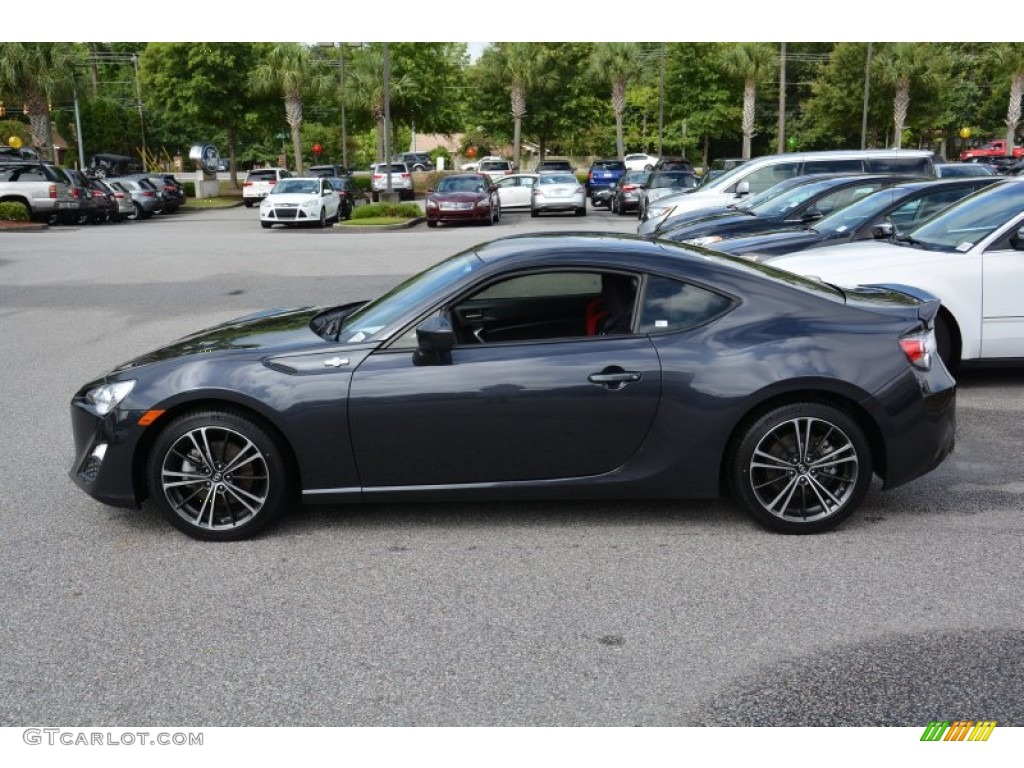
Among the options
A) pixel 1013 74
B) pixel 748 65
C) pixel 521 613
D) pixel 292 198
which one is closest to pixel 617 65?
pixel 748 65

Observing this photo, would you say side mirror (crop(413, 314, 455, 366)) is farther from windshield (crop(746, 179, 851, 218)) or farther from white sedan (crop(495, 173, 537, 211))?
white sedan (crop(495, 173, 537, 211))

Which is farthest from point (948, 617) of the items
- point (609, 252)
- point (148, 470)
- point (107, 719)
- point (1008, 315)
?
point (1008, 315)

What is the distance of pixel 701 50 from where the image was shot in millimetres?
60625

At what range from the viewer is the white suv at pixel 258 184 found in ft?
148

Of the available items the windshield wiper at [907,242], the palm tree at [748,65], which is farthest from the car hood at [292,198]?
the palm tree at [748,65]

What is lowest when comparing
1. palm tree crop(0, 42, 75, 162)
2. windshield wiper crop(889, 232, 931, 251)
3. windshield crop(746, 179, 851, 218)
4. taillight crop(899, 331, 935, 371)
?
taillight crop(899, 331, 935, 371)

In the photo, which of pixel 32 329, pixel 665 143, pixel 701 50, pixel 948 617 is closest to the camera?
pixel 948 617

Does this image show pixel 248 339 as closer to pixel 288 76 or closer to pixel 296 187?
pixel 296 187

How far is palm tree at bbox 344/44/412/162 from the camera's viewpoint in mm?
55281

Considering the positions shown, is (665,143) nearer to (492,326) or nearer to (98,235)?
(98,235)

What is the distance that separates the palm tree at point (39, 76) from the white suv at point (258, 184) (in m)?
8.75

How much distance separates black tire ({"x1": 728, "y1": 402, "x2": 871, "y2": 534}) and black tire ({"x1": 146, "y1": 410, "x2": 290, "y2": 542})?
224 centimetres

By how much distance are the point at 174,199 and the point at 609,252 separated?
132 ft

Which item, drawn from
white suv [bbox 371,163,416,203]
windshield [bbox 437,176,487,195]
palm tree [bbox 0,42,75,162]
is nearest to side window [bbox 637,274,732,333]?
windshield [bbox 437,176,487,195]
